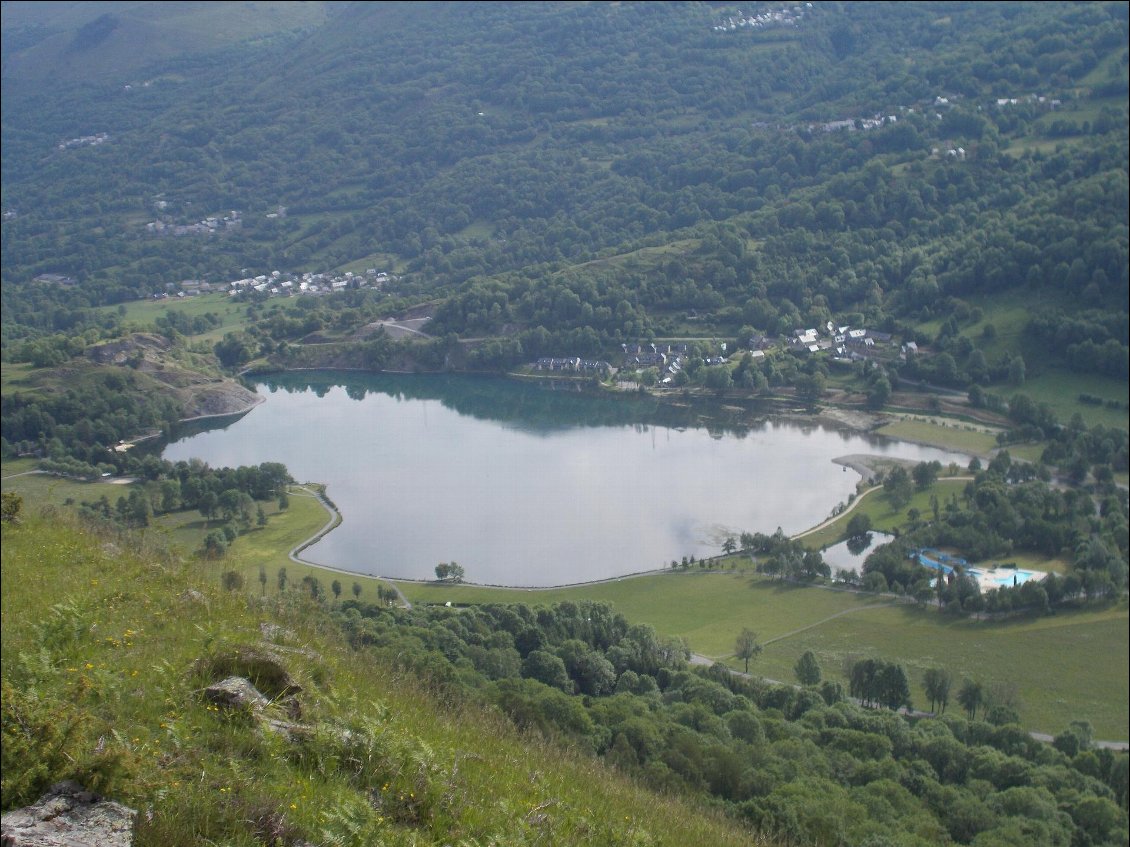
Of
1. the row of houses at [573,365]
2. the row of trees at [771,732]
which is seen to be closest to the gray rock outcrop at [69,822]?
the row of trees at [771,732]

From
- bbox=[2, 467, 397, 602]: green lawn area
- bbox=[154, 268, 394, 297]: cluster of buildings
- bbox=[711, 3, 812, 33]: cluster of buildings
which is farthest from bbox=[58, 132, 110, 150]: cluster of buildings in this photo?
bbox=[2, 467, 397, 602]: green lawn area

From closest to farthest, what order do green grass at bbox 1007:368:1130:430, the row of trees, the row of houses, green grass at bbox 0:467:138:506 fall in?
the row of trees → green grass at bbox 0:467:138:506 → green grass at bbox 1007:368:1130:430 → the row of houses

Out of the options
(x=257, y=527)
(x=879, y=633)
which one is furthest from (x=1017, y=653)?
(x=257, y=527)

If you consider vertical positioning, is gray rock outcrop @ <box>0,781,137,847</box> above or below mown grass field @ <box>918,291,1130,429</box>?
above

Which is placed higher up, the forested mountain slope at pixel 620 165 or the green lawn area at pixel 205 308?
the forested mountain slope at pixel 620 165

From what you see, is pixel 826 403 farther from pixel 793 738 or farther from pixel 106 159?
pixel 106 159

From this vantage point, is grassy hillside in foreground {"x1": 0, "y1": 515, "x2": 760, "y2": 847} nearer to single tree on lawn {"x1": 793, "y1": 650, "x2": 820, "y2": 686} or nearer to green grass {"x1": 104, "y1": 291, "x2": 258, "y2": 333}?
single tree on lawn {"x1": 793, "y1": 650, "x2": 820, "y2": 686}

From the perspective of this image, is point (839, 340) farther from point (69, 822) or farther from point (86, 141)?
point (86, 141)

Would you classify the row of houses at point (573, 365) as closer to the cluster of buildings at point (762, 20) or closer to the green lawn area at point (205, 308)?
the green lawn area at point (205, 308)
